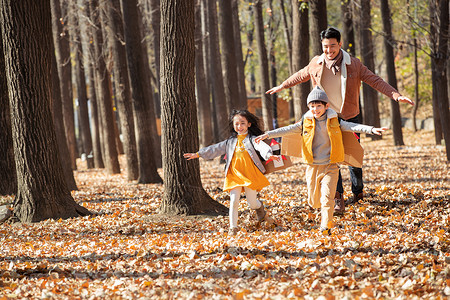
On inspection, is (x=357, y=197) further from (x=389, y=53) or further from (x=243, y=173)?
(x=389, y=53)

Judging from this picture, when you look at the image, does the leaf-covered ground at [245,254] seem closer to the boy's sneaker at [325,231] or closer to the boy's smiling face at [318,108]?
the boy's sneaker at [325,231]

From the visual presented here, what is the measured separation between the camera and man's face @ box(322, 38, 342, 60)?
21.6 ft

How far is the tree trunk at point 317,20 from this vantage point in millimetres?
10852

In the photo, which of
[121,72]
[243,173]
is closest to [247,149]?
[243,173]

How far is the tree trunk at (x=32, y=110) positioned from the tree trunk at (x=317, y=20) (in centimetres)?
548

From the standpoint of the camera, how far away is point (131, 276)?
4.87 meters

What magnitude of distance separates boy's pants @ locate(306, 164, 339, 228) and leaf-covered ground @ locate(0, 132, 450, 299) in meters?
0.24

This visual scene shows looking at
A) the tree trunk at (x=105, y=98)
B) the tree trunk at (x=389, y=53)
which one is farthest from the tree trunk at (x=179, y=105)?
the tree trunk at (x=389, y=53)

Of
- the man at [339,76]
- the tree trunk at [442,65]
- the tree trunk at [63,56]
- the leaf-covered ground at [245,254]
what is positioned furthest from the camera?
the tree trunk at [63,56]

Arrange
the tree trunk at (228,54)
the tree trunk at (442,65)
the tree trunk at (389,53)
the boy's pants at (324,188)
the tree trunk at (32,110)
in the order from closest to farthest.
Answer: the boy's pants at (324,188)
the tree trunk at (32,110)
the tree trunk at (442,65)
the tree trunk at (228,54)
the tree trunk at (389,53)

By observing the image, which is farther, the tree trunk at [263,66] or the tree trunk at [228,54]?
the tree trunk at [263,66]

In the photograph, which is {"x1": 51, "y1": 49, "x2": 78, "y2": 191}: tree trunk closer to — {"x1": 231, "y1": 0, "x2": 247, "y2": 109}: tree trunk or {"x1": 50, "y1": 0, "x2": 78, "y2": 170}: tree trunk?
{"x1": 50, "y1": 0, "x2": 78, "y2": 170}: tree trunk

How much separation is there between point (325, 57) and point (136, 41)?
6781 millimetres

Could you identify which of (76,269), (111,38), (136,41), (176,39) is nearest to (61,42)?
(111,38)
